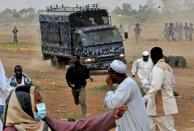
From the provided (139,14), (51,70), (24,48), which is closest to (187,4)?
(139,14)

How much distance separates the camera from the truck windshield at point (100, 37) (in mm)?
24719

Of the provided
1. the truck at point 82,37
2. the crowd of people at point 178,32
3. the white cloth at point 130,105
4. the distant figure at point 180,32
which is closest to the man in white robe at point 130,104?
the white cloth at point 130,105

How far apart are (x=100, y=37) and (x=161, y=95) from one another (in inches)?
629

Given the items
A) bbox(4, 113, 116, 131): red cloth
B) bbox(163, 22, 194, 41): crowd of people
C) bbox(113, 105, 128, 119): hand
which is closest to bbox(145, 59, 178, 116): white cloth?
bbox(113, 105, 128, 119): hand

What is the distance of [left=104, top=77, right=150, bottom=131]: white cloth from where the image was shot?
5914 mm

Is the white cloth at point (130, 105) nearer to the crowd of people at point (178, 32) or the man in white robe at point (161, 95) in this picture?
the man in white robe at point (161, 95)

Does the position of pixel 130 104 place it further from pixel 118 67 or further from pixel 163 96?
pixel 163 96

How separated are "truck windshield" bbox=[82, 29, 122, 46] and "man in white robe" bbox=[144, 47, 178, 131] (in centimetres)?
1555

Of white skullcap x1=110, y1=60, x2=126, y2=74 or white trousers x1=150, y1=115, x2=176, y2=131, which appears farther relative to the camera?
white trousers x1=150, y1=115, x2=176, y2=131

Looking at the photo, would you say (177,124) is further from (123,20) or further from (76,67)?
(123,20)

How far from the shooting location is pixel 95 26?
25.8 meters

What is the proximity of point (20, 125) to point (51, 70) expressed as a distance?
85.2 ft

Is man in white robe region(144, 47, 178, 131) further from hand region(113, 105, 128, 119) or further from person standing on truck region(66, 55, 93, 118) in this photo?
person standing on truck region(66, 55, 93, 118)

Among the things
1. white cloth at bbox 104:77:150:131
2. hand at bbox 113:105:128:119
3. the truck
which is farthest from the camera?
the truck
